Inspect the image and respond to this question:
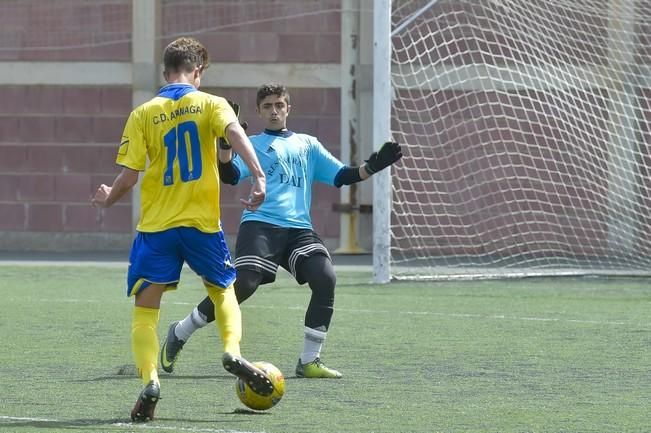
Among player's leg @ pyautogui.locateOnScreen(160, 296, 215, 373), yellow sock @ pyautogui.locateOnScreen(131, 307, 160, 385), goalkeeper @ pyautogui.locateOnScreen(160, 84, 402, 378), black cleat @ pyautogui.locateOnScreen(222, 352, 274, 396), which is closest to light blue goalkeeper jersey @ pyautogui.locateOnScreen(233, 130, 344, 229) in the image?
goalkeeper @ pyautogui.locateOnScreen(160, 84, 402, 378)

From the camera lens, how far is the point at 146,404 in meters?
5.86

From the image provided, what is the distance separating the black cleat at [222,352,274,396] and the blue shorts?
1.57ft

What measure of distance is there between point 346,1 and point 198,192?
1189cm

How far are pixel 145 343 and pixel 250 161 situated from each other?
0.88 metres

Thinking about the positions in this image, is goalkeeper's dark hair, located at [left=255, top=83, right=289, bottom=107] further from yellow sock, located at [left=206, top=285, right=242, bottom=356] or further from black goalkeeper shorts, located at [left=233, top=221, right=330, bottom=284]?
yellow sock, located at [left=206, top=285, right=242, bottom=356]

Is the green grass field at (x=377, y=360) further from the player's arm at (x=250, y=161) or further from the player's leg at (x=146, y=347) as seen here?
the player's arm at (x=250, y=161)

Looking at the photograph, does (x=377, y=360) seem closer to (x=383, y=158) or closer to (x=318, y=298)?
(x=318, y=298)

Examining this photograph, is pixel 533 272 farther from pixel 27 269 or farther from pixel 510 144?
pixel 27 269

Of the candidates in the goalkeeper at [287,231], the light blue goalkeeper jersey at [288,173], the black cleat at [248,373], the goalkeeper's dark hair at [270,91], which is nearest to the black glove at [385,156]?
the goalkeeper at [287,231]

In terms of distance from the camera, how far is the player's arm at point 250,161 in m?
6.03

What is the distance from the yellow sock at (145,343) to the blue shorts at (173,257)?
111 millimetres

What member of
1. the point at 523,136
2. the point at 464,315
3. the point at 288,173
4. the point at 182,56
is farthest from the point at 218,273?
the point at 523,136

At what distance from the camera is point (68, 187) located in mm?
19078

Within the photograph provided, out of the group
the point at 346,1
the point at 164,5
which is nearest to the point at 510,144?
the point at 346,1
